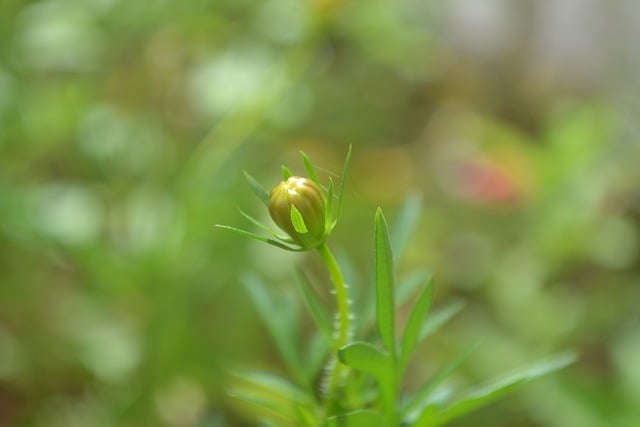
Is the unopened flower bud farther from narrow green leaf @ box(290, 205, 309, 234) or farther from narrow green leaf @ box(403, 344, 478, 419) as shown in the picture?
narrow green leaf @ box(403, 344, 478, 419)

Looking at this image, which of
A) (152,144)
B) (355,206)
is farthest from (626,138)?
(152,144)

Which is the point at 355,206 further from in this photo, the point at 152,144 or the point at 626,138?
the point at 626,138

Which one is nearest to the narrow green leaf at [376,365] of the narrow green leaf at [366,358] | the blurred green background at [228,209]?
the narrow green leaf at [366,358]

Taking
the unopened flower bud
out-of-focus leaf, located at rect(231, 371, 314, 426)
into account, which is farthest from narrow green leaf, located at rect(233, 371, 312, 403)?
the unopened flower bud

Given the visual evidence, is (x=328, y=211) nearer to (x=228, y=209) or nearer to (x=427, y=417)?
(x=427, y=417)

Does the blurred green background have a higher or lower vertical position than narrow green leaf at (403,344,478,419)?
lower

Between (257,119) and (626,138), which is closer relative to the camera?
(257,119)

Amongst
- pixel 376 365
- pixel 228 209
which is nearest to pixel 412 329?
pixel 376 365
